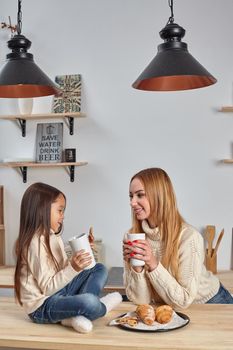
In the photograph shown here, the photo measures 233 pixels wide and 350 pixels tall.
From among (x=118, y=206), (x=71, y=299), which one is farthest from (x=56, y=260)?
(x=118, y=206)

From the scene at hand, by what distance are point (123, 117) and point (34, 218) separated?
67.1 inches

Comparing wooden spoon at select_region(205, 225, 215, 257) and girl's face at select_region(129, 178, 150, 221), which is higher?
girl's face at select_region(129, 178, 150, 221)

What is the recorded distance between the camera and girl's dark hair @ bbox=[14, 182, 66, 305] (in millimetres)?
1698

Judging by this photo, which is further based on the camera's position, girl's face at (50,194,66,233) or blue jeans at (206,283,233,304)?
blue jeans at (206,283,233,304)

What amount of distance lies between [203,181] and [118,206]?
1.90ft

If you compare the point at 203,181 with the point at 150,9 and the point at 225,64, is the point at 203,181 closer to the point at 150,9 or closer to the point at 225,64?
the point at 225,64

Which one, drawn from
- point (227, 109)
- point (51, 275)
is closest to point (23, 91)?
point (51, 275)

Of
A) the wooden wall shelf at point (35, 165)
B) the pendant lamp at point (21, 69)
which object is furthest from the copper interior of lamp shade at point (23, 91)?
the wooden wall shelf at point (35, 165)

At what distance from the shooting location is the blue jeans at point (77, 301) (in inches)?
59.7

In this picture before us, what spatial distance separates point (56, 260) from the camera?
5.73ft

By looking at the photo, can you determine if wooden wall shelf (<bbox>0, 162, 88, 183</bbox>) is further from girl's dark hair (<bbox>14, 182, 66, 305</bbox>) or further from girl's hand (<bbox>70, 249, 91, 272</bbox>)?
girl's hand (<bbox>70, 249, 91, 272</bbox>)

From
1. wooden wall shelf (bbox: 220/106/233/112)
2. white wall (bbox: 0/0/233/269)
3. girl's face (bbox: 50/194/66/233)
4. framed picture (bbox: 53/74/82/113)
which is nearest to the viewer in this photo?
girl's face (bbox: 50/194/66/233)

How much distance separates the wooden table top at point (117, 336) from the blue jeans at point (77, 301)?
0.03 metres

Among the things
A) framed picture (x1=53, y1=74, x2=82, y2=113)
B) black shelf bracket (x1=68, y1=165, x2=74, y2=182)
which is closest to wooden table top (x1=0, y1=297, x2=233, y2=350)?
black shelf bracket (x1=68, y1=165, x2=74, y2=182)
